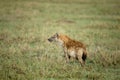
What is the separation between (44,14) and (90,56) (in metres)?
13.0

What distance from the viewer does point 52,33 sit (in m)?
17.0

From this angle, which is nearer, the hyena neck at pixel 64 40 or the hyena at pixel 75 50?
the hyena at pixel 75 50

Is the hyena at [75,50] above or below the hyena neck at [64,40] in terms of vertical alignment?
below

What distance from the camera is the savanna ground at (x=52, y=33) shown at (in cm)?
964

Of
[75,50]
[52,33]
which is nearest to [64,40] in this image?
[75,50]

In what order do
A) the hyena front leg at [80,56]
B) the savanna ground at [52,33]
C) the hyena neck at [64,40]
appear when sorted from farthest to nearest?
the hyena neck at [64,40]
the hyena front leg at [80,56]
the savanna ground at [52,33]

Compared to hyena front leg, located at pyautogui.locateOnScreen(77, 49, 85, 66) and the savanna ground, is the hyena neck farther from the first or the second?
hyena front leg, located at pyautogui.locateOnScreen(77, 49, 85, 66)

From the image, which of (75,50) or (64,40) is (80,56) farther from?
(64,40)

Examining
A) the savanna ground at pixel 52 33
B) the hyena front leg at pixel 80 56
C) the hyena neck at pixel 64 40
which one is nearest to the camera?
the savanna ground at pixel 52 33

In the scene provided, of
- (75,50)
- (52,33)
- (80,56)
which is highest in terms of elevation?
(52,33)

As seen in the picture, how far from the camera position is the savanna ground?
31.6ft

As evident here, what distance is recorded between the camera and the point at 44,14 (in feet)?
80.4

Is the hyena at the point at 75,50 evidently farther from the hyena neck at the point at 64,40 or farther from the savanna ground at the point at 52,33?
the savanna ground at the point at 52,33

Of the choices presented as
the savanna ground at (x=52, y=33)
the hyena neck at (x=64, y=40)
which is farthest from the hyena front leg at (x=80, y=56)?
the hyena neck at (x=64, y=40)
